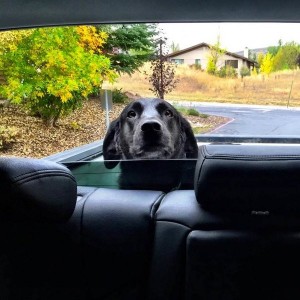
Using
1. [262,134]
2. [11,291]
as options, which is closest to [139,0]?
[262,134]

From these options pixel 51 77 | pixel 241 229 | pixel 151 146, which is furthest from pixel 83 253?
pixel 51 77

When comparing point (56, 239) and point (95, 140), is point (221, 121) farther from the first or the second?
point (56, 239)

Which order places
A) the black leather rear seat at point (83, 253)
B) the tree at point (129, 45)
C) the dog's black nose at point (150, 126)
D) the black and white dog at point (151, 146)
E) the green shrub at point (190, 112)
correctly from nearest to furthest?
the black leather rear seat at point (83, 253)
the black and white dog at point (151, 146)
the dog's black nose at point (150, 126)
the green shrub at point (190, 112)
the tree at point (129, 45)

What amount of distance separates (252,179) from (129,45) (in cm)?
150

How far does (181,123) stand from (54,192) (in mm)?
990

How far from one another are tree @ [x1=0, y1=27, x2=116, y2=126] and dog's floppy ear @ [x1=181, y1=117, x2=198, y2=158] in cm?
65

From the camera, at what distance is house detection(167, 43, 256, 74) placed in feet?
8.14

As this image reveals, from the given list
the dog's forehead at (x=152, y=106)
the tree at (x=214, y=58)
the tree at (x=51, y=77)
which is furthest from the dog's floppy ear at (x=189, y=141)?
the tree at (x=51, y=77)

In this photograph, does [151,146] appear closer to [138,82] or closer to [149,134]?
[149,134]

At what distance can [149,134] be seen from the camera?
1.98 m

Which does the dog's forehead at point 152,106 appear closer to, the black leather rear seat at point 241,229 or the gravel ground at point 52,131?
the gravel ground at point 52,131

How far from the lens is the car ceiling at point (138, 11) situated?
79.7 inches

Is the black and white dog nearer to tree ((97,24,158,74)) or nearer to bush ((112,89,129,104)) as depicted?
bush ((112,89,129,104))

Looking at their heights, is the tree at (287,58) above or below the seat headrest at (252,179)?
above
